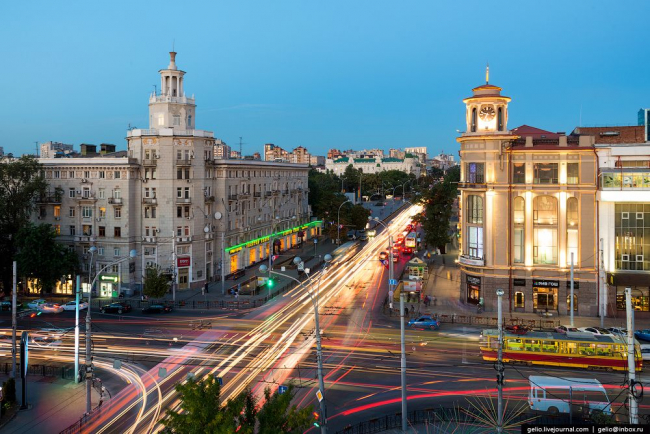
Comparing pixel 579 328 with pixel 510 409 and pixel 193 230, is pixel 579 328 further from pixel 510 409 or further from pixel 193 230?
pixel 193 230

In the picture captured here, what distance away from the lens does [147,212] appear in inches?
2473

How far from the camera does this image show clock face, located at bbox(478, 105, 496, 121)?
52.7 metres

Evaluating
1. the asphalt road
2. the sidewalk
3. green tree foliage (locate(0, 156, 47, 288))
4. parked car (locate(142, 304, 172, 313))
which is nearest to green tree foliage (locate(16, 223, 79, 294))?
green tree foliage (locate(0, 156, 47, 288))

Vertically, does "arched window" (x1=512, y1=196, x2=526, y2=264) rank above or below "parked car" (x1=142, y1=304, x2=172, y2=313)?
above

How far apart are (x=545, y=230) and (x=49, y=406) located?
40632 mm

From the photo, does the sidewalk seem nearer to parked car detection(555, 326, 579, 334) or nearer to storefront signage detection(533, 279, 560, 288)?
parked car detection(555, 326, 579, 334)

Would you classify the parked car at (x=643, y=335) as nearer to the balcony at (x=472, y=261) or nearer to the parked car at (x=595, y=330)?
the parked car at (x=595, y=330)

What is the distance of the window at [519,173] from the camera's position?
51.9 m

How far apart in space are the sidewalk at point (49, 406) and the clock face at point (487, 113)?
127ft

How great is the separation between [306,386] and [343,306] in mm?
22911

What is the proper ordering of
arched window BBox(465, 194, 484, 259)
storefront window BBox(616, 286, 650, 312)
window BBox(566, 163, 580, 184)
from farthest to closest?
1. arched window BBox(465, 194, 484, 259)
2. window BBox(566, 163, 580, 184)
3. storefront window BBox(616, 286, 650, 312)

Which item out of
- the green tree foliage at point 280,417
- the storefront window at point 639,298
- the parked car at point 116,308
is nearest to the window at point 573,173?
the storefront window at point 639,298

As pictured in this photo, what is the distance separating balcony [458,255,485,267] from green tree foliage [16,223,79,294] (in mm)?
38469

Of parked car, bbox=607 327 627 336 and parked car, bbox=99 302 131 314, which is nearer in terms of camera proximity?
parked car, bbox=607 327 627 336
